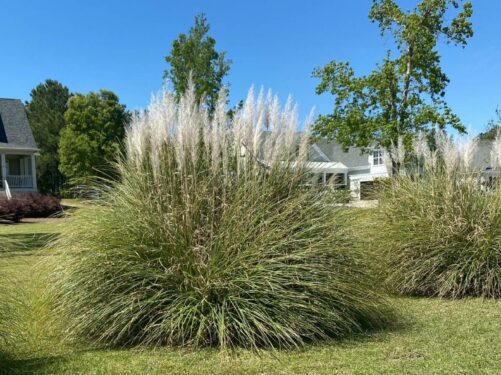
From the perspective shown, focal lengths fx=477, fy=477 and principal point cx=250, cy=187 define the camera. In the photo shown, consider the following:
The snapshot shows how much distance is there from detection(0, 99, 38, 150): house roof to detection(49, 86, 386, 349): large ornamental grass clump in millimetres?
23873

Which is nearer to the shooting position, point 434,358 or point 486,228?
point 434,358

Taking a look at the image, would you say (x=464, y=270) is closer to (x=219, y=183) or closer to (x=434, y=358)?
(x=434, y=358)

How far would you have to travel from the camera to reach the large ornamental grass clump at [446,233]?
18.1 feet

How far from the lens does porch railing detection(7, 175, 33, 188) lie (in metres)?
25.9

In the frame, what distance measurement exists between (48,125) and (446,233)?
50439 mm

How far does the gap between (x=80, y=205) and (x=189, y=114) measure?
5.16 ft

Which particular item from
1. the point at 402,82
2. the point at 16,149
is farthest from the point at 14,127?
the point at 402,82

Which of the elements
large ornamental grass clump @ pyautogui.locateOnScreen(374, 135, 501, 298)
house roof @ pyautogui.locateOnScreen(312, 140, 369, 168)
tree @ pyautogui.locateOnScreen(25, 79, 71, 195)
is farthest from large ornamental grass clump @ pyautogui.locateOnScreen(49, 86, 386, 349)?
tree @ pyautogui.locateOnScreen(25, 79, 71, 195)

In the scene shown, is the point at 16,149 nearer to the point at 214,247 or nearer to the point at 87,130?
the point at 87,130

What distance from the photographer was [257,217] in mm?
4164

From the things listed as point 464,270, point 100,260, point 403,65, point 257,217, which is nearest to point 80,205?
point 100,260

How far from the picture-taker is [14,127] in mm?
27000

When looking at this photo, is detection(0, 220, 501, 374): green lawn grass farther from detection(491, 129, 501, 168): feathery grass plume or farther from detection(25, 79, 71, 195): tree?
detection(25, 79, 71, 195): tree

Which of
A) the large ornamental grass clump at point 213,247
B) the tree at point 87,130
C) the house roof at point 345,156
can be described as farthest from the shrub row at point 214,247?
the house roof at point 345,156
